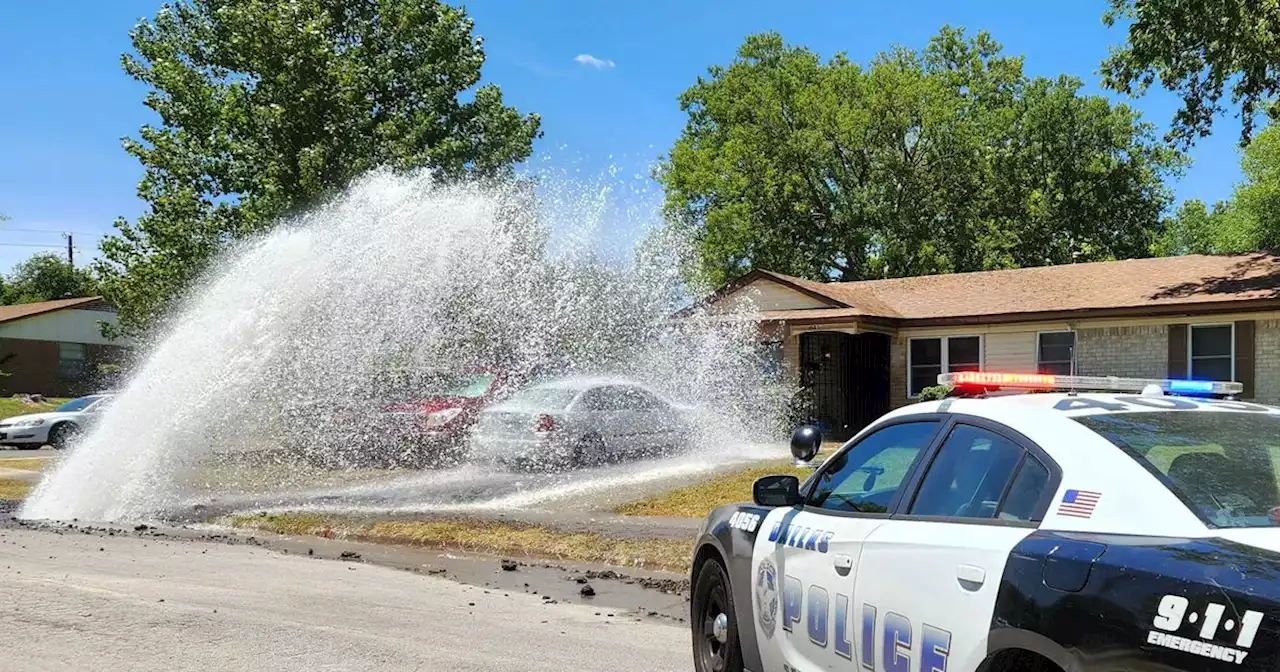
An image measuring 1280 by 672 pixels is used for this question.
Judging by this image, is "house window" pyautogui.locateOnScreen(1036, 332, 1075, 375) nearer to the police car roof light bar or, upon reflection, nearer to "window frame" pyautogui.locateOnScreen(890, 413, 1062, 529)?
the police car roof light bar

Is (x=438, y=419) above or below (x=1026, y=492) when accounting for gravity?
below

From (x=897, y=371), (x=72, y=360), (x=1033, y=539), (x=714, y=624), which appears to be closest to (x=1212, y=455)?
(x=1033, y=539)

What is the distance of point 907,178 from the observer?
38.6 meters

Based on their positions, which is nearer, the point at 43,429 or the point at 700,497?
the point at 700,497

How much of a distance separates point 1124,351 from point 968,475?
63.0ft

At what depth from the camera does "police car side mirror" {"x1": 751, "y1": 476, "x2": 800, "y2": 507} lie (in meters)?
4.71

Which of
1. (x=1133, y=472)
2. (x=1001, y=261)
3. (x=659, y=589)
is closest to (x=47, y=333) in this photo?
(x=1001, y=261)

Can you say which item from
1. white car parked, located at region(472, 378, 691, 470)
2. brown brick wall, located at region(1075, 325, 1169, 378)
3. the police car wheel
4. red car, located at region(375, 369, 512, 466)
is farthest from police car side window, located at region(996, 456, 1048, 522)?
brown brick wall, located at region(1075, 325, 1169, 378)

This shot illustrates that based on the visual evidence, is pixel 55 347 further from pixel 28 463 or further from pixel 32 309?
pixel 28 463

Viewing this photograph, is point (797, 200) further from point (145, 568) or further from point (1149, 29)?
point (145, 568)

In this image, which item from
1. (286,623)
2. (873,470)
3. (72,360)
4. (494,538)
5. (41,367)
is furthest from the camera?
(72,360)

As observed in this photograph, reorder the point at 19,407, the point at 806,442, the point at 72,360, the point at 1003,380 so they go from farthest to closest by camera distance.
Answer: the point at 72,360 → the point at 19,407 → the point at 806,442 → the point at 1003,380

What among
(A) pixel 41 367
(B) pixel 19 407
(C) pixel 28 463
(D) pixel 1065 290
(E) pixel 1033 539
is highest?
(D) pixel 1065 290

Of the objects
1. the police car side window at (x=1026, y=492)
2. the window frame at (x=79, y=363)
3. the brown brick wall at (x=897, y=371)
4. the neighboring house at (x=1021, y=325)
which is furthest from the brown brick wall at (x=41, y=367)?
the police car side window at (x=1026, y=492)
